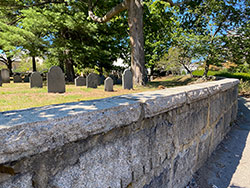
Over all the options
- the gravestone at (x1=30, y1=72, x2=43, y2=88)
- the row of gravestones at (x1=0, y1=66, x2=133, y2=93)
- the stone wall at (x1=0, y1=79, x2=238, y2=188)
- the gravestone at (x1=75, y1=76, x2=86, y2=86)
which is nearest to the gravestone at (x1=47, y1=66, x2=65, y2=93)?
the row of gravestones at (x1=0, y1=66, x2=133, y2=93)

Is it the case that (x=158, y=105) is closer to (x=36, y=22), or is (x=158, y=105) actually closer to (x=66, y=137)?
(x=66, y=137)

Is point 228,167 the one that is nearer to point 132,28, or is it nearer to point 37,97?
point 37,97

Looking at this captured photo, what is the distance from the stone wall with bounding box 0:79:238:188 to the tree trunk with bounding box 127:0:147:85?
6.02m

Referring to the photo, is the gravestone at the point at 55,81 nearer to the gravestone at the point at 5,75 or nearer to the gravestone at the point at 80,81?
the gravestone at the point at 80,81

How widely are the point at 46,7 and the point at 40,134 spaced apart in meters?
15.9

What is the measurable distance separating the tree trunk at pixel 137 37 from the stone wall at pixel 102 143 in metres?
6.02

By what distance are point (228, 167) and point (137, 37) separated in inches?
277

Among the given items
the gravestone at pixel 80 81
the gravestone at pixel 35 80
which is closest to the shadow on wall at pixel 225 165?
the gravestone at pixel 35 80

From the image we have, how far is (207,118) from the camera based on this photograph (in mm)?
3088

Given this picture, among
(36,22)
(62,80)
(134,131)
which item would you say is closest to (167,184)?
(134,131)

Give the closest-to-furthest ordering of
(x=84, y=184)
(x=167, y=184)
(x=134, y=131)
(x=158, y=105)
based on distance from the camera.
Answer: (x=84, y=184) → (x=134, y=131) → (x=158, y=105) → (x=167, y=184)

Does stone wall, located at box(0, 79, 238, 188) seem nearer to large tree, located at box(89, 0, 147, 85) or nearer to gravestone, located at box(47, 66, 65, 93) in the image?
gravestone, located at box(47, 66, 65, 93)

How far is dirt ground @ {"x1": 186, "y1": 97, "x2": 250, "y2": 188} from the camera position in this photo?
8.59 ft

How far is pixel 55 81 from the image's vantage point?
6012 mm
